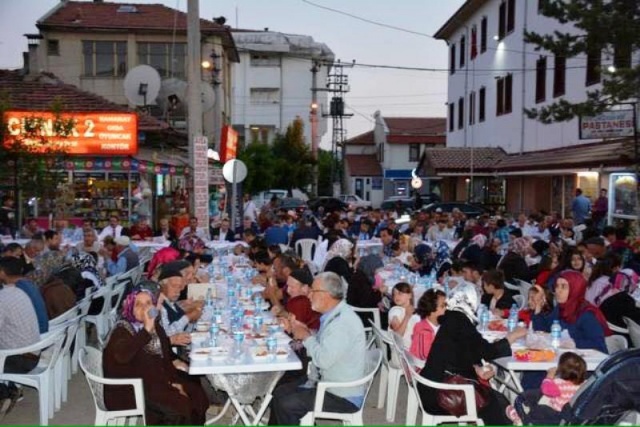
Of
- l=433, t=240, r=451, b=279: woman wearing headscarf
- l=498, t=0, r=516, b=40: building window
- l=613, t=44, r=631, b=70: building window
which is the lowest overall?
l=433, t=240, r=451, b=279: woman wearing headscarf

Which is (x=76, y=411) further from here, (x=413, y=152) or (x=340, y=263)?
(x=413, y=152)

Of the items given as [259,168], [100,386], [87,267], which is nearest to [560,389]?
[100,386]

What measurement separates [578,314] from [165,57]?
3070cm

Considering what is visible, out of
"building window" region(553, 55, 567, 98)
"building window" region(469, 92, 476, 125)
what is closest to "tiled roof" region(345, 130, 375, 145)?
"building window" region(469, 92, 476, 125)

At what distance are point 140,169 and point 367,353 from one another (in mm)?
13854

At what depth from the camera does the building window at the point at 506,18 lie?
30.5m

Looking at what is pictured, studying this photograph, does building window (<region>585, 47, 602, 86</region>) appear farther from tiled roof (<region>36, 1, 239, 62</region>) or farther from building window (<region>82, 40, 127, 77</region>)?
building window (<region>82, 40, 127, 77</region>)

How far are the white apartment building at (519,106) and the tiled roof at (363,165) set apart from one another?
14.5 meters

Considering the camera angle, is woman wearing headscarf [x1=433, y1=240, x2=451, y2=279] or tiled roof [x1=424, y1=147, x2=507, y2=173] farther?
tiled roof [x1=424, y1=147, x2=507, y2=173]

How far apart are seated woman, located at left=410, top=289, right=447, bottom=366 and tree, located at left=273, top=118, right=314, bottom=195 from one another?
38.7m

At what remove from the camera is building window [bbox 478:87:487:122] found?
35875 millimetres

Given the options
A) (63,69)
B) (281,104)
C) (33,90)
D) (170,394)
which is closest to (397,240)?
(170,394)

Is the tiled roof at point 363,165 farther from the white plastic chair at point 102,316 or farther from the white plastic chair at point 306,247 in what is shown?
the white plastic chair at point 102,316

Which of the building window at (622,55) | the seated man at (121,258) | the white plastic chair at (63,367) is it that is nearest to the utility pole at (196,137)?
the seated man at (121,258)
